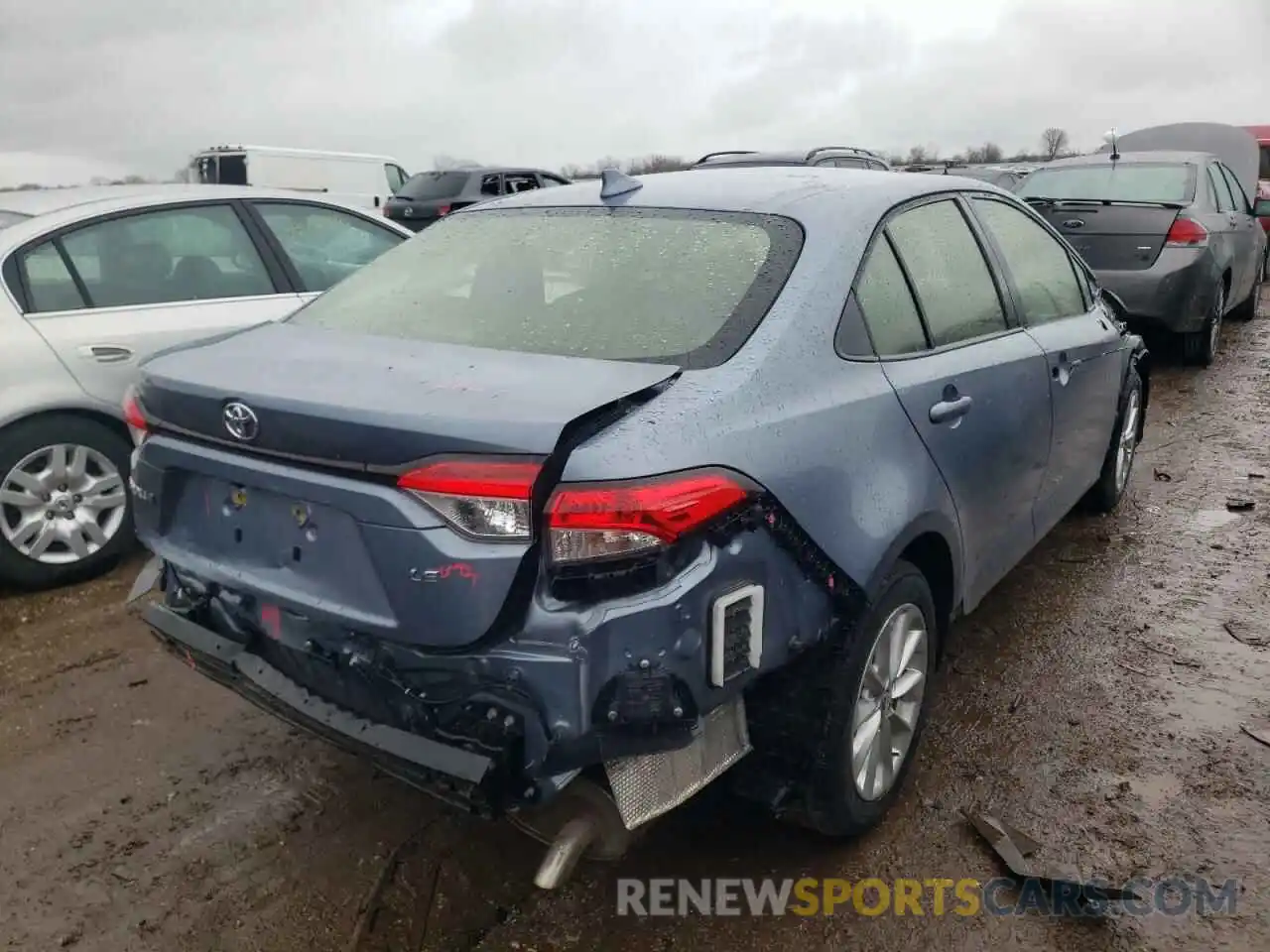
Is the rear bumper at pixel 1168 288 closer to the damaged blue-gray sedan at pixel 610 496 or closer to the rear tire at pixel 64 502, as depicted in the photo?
the damaged blue-gray sedan at pixel 610 496

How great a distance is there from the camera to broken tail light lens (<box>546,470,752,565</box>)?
1882mm

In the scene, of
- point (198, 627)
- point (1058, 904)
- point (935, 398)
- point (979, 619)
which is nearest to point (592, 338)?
point (935, 398)

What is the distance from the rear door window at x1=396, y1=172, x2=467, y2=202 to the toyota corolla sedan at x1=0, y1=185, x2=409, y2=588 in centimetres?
1188

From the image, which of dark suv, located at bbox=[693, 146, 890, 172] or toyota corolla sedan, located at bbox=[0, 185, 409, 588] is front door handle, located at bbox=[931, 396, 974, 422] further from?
dark suv, located at bbox=[693, 146, 890, 172]

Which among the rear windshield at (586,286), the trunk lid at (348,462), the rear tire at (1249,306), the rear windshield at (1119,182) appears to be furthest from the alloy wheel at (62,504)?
the rear tire at (1249,306)

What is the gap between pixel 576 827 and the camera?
2.10m

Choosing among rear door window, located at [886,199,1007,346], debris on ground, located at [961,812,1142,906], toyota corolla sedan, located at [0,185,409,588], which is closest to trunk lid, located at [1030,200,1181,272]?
rear door window, located at [886,199,1007,346]

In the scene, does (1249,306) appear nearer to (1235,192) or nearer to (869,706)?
(1235,192)

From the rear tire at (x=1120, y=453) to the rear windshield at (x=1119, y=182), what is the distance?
3568 millimetres

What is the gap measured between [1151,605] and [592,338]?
9.28 feet

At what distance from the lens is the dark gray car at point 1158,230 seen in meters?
7.47

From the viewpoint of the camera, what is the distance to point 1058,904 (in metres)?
2.46

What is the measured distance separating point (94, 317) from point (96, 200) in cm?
66

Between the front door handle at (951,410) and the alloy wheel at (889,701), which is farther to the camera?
the front door handle at (951,410)
